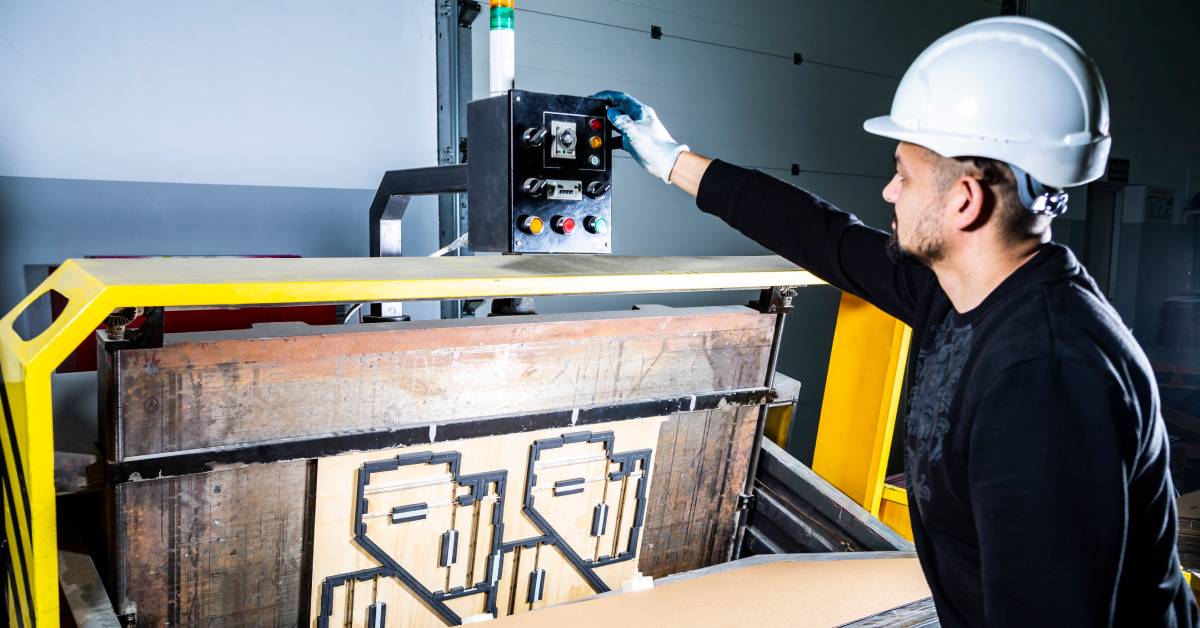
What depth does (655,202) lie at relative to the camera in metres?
4.34

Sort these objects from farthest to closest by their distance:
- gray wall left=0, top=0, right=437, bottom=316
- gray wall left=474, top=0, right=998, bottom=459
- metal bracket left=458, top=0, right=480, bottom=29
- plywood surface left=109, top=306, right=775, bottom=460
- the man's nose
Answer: gray wall left=474, top=0, right=998, bottom=459 < metal bracket left=458, top=0, right=480, bottom=29 < gray wall left=0, top=0, right=437, bottom=316 < plywood surface left=109, top=306, right=775, bottom=460 < the man's nose

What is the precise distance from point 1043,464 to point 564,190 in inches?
38.7

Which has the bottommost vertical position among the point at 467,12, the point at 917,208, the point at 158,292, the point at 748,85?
the point at 158,292

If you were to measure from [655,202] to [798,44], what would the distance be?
Answer: 144 centimetres

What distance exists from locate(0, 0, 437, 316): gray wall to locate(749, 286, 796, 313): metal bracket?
1.97m

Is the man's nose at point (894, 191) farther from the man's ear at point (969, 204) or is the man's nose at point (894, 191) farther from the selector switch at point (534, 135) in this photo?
the selector switch at point (534, 135)

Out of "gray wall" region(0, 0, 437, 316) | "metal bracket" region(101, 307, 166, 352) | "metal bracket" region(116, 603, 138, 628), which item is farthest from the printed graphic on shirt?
"gray wall" region(0, 0, 437, 316)

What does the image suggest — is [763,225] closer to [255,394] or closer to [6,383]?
[255,394]

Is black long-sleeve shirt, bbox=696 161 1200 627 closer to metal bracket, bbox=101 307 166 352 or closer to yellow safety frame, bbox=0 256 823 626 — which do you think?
yellow safety frame, bbox=0 256 823 626

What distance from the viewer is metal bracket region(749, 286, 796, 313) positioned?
6.57 feet

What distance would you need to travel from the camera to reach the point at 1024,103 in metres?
1.06

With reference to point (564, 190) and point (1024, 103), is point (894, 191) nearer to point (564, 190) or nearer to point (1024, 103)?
point (1024, 103)

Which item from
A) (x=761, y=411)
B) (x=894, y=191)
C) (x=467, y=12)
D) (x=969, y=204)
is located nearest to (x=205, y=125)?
(x=467, y=12)

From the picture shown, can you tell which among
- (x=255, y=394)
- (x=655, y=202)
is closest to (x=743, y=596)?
(x=255, y=394)
